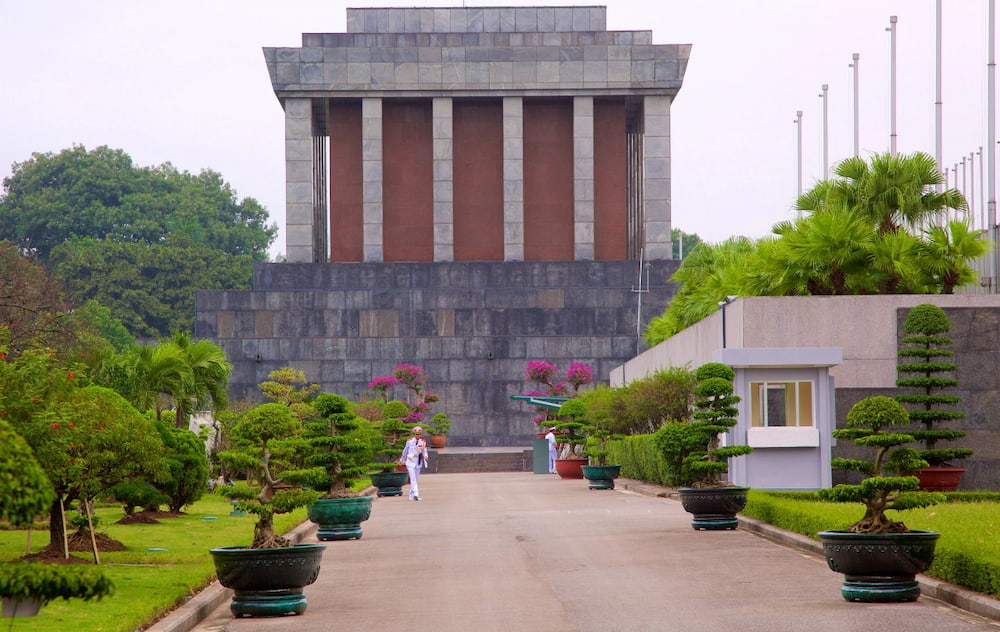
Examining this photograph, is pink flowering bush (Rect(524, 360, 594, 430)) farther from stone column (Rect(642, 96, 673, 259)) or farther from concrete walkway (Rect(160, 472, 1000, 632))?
concrete walkway (Rect(160, 472, 1000, 632))

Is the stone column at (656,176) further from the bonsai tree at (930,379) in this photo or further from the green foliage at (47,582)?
the green foliage at (47,582)

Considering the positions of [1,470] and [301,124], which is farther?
[301,124]

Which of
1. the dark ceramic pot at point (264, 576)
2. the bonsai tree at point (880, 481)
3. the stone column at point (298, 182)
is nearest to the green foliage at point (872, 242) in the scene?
the bonsai tree at point (880, 481)

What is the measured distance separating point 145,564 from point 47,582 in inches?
435

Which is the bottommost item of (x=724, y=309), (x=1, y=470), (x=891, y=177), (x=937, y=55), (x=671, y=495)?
(x=671, y=495)

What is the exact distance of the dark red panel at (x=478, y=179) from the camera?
7325 cm

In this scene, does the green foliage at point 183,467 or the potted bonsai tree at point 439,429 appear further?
the potted bonsai tree at point 439,429

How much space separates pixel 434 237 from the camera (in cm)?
7188

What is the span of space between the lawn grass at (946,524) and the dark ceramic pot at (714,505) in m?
0.52

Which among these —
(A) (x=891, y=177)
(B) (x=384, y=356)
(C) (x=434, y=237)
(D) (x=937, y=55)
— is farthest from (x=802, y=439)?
(C) (x=434, y=237)

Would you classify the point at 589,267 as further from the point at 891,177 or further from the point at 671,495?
the point at 671,495

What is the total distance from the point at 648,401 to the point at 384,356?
90.0 ft

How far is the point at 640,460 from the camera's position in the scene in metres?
39.3

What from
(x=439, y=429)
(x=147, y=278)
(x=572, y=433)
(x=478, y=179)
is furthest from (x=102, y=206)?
(x=572, y=433)
